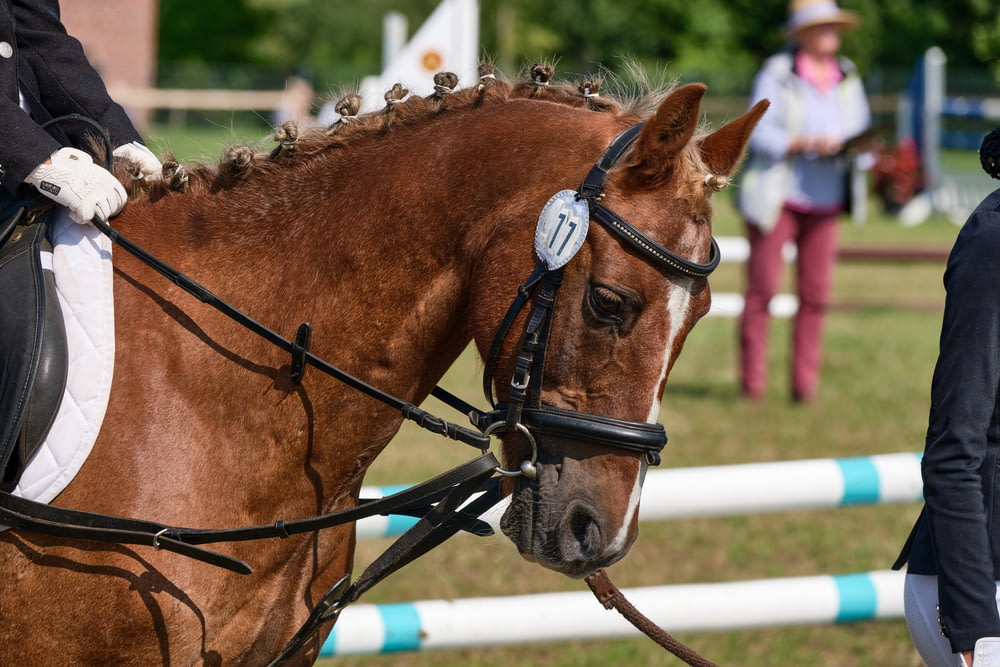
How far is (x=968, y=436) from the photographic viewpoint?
95.6 inches

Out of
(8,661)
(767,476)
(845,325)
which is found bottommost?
(8,661)

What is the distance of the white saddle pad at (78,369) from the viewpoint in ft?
8.11

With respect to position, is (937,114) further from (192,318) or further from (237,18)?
(237,18)

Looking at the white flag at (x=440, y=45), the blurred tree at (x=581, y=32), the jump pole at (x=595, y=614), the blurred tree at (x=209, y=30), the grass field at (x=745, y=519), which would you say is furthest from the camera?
the blurred tree at (x=209, y=30)

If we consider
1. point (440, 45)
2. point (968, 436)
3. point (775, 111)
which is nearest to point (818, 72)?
point (775, 111)

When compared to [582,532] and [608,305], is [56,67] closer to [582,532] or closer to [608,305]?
[608,305]

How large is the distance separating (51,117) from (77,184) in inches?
19.7

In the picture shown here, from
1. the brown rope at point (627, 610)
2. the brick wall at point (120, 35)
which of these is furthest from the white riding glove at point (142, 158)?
the brick wall at point (120, 35)

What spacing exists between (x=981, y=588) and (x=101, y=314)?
2.01 meters

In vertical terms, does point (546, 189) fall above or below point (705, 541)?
below

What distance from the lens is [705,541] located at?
20.2 ft

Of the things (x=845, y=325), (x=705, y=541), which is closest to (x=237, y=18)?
(x=845, y=325)

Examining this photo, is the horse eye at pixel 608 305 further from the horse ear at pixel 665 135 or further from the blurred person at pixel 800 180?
the blurred person at pixel 800 180

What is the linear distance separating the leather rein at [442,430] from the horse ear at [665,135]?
0.21ft
